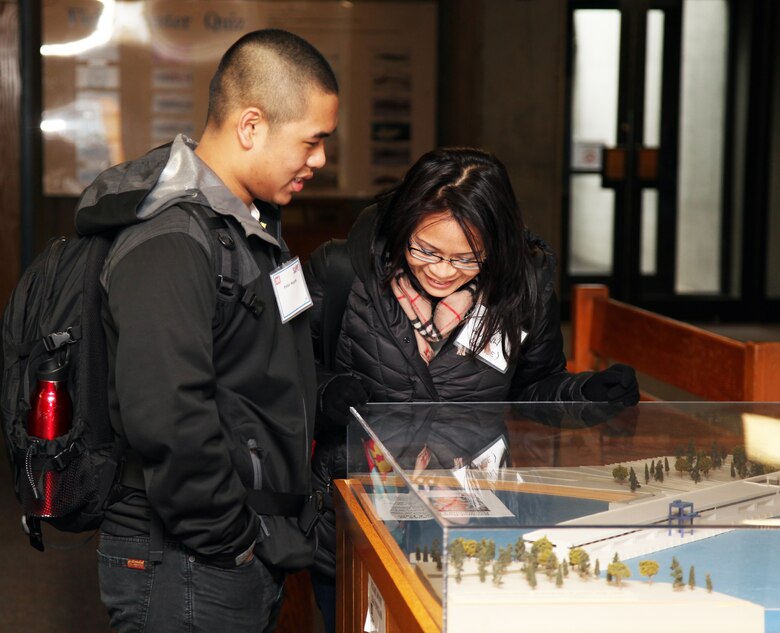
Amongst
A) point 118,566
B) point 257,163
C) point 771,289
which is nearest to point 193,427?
point 118,566

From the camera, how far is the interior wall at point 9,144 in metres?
5.43

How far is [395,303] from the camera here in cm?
242

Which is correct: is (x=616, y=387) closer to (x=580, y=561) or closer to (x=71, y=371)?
(x=580, y=561)

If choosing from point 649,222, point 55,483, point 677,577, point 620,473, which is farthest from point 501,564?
point 649,222

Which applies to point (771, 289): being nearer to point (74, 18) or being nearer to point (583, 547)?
point (74, 18)

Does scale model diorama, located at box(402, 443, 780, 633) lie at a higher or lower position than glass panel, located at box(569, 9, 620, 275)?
lower

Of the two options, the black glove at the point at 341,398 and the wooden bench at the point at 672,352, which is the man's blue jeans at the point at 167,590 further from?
the wooden bench at the point at 672,352

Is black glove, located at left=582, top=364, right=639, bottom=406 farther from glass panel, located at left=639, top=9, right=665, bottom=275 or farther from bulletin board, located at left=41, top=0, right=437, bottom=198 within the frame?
glass panel, located at left=639, top=9, right=665, bottom=275

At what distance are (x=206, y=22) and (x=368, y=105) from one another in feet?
3.03

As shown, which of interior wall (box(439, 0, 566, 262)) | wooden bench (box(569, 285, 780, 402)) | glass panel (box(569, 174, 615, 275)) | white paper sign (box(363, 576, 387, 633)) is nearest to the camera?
white paper sign (box(363, 576, 387, 633))

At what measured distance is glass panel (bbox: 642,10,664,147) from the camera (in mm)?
7477

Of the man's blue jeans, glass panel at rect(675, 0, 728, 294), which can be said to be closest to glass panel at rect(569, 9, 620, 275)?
glass panel at rect(675, 0, 728, 294)

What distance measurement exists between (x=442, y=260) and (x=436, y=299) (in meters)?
0.14

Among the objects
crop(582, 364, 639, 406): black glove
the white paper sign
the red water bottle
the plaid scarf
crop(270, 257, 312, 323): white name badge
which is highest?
crop(270, 257, 312, 323): white name badge
